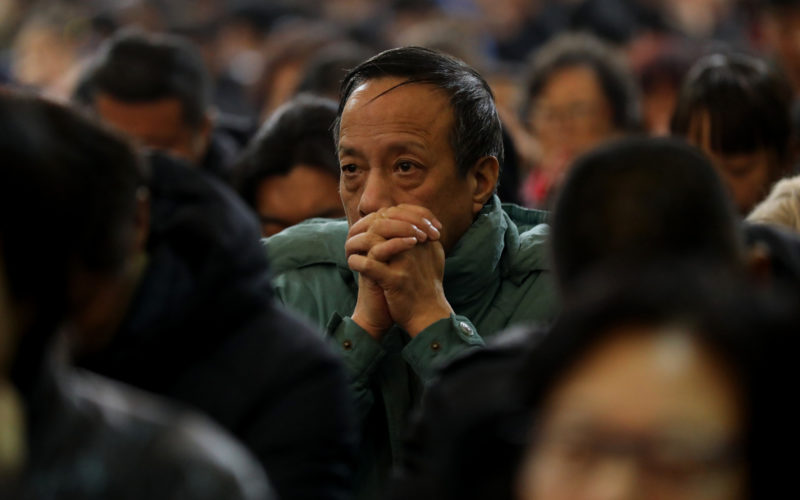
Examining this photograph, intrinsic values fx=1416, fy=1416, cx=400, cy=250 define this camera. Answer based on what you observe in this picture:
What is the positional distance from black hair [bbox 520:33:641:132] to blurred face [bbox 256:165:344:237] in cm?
209

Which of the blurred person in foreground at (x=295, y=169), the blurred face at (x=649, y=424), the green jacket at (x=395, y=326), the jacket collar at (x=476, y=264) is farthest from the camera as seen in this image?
Result: the blurred person in foreground at (x=295, y=169)

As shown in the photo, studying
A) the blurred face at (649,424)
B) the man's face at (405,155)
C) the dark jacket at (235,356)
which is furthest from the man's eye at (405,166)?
the blurred face at (649,424)

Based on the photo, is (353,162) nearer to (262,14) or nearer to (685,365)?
(685,365)

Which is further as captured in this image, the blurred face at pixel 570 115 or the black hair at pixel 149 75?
the blurred face at pixel 570 115

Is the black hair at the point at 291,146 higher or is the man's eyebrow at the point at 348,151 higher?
the man's eyebrow at the point at 348,151

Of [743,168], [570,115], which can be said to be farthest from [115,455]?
[570,115]

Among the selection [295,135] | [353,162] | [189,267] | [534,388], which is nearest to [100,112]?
[295,135]

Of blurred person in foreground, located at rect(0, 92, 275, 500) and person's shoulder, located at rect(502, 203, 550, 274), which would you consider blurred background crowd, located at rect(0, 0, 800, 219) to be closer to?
person's shoulder, located at rect(502, 203, 550, 274)

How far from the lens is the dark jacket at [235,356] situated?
2020 mm

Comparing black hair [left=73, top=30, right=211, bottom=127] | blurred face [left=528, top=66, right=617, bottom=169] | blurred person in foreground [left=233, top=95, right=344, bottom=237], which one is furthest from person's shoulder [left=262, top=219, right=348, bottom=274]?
blurred face [left=528, top=66, right=617, bottom=169]

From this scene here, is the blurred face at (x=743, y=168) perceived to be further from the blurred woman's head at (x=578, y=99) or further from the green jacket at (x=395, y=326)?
the blurred woman's head at (x=578, y=99)

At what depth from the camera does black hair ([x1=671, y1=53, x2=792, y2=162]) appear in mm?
3768

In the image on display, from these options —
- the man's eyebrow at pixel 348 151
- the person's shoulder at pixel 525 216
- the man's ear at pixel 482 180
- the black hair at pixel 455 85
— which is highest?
the black hair at pixel 455 85

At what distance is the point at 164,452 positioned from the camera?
1550mm
